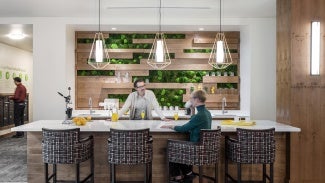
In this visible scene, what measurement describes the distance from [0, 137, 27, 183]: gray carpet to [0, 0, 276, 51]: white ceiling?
8.91ft

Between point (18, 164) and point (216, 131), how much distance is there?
4.09m

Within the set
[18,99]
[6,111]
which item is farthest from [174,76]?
[6,111]

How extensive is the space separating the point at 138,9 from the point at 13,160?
3.73m

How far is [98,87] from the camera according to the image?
25.8ft

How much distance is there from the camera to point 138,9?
6492mm

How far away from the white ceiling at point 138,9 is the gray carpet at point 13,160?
272 centimetres

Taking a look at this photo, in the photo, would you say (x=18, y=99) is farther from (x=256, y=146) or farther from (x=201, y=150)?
(x=256, y=146)

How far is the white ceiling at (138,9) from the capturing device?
6.02 metres

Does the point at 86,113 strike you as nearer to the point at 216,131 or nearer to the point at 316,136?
the point at 216,131

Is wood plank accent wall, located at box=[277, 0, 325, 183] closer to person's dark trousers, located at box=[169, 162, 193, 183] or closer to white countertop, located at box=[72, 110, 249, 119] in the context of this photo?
person's dark trousers, located at box=[169, 162, 193, 183]

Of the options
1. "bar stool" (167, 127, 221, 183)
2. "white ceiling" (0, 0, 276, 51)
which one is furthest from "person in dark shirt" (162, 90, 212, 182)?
"white ceiling" (0, 0, 276, 51)

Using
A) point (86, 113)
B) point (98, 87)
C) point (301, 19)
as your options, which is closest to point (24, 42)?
point (98, 87)

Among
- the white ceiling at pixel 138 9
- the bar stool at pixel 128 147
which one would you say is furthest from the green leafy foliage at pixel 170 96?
the bar stool at pixel 128 147

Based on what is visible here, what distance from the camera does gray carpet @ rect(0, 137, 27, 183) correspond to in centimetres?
547
